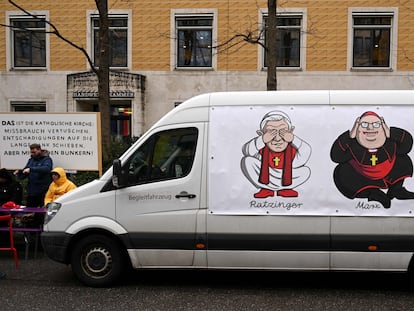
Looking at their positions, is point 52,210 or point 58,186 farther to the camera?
point 58,186

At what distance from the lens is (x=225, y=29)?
1817cm

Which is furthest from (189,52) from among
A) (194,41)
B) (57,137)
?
(57,137)

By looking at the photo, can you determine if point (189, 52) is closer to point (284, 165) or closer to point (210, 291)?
point (284, 165)

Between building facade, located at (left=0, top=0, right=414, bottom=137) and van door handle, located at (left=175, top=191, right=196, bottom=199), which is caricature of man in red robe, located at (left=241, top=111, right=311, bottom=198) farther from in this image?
building facade, located at (left=0, top=0, right=414, bottom=137)

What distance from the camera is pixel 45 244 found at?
19.3ft

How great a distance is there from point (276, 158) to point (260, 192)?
1.47 feet

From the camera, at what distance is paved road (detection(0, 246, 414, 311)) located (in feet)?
17.2

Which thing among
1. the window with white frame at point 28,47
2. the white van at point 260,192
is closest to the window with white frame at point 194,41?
the window with white frame at point 28,47

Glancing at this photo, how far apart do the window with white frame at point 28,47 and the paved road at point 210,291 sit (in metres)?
14.2

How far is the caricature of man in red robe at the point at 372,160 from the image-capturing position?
5445 mm

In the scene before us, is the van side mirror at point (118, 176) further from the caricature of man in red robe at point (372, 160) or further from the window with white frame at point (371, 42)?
the window with white frame at point (371, 42)

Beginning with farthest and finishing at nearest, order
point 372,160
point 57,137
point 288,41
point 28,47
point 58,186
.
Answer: point 28,47 → point 288,41 → point 57,137 → point 58,186 → point 372,160

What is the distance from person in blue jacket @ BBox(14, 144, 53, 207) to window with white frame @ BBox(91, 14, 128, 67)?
11.1 metres

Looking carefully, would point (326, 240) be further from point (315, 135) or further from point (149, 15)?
point (149, 15)
